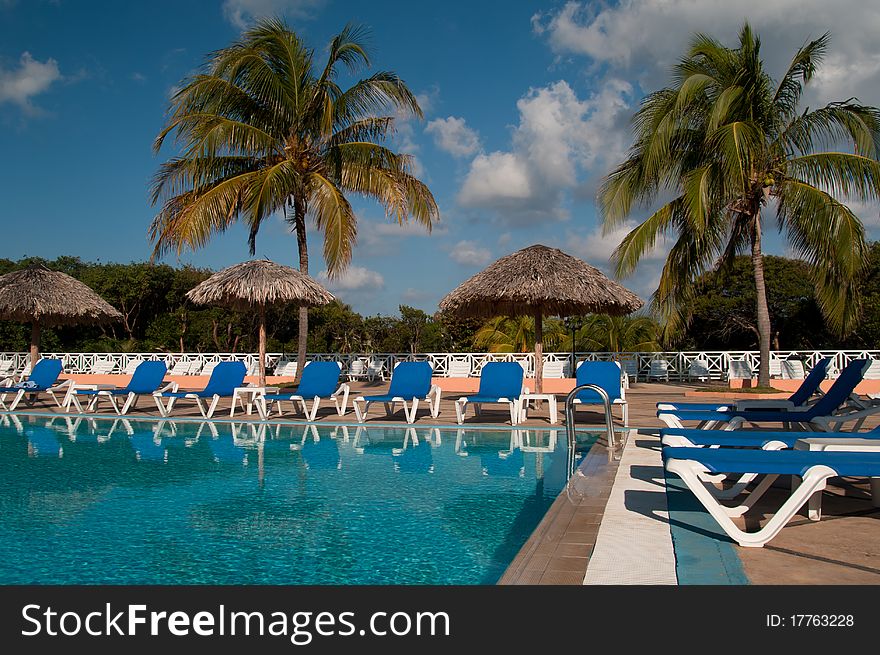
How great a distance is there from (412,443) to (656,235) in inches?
310

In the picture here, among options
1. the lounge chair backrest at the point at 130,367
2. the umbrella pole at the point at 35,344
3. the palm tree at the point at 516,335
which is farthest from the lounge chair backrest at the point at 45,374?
the palm tree at the point at 516,335

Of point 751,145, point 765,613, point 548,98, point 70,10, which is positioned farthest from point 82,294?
point 765,613

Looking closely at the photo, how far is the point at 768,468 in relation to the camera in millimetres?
3420

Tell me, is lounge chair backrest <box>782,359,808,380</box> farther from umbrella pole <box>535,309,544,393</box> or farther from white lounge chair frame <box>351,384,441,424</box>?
white lounge chair frame <box>351,384,441,424</box>

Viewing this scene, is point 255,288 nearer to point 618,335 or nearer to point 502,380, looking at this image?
point 502,380

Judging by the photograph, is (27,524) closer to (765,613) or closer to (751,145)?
(765,613)

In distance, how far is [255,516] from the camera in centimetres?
460

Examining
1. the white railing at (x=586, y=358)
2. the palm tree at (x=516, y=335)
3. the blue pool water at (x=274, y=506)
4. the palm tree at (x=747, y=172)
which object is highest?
the palm tree at (x=747, y=172)

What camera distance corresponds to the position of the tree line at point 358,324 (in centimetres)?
2567

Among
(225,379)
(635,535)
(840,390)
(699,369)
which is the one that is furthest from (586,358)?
(635,535)

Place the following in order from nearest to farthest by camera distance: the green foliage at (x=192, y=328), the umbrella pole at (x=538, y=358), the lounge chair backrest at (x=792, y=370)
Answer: the umbrella pole at (x=538, y=358) → the lounge chair backrest at (x=792, y=370) → the green foliage at (x=192, y=328)

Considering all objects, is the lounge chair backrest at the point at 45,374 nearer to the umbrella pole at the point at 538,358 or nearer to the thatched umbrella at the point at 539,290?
the thatched umbrella at the point at 539,290

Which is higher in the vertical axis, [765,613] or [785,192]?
[785,192]

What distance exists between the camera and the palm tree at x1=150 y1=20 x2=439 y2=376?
45.4 ft
